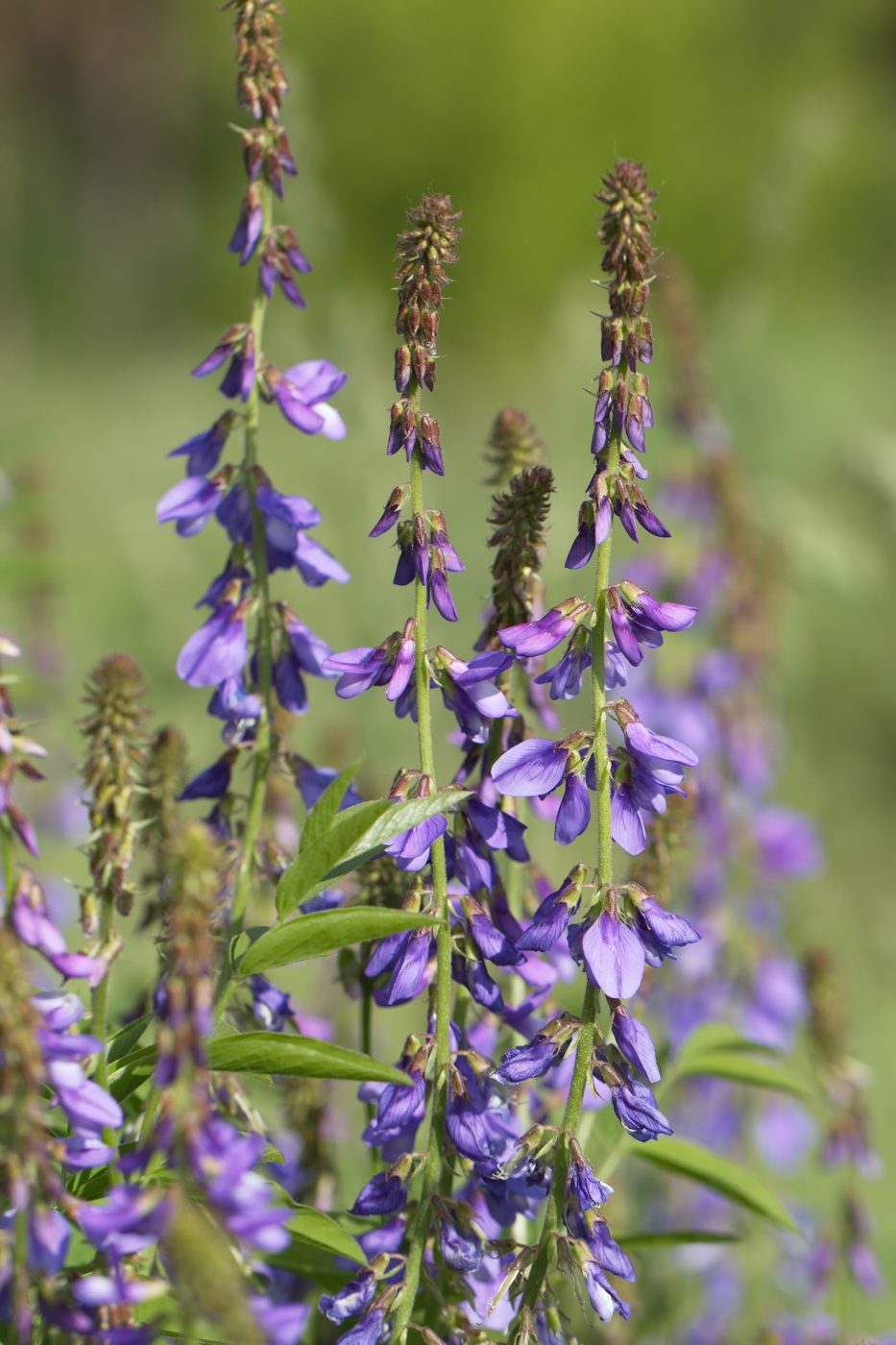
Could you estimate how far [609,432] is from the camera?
1169 millimetres

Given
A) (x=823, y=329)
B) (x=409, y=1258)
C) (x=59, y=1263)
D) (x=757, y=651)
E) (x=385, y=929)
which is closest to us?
(x=59, y=1263)

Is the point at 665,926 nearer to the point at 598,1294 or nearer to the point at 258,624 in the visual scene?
the point at 598,1294

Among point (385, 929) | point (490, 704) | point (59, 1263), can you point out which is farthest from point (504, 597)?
point (59, 1263)

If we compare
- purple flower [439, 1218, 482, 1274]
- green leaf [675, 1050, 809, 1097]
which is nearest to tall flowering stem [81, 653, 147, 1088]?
purple flower [439, 1218, 482, 1274]

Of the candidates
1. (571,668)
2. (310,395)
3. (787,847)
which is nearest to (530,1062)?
(571,668)

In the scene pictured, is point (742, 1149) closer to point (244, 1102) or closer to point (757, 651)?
point (757, 651)

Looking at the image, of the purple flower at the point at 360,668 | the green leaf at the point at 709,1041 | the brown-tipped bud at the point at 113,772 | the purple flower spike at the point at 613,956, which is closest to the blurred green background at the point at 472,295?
the green leaf at the point at 709,1041

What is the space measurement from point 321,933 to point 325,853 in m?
0.08

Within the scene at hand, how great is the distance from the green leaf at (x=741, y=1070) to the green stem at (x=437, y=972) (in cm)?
57

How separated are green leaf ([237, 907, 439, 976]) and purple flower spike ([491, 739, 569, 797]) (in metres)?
0.14

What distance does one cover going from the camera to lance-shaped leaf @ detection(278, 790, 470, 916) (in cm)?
108

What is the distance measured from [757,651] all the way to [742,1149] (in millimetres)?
1118

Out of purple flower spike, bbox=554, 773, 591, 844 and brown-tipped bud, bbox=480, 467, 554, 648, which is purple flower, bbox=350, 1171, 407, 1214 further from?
brown-tipped bud, bbox=480, 467, 554, 648

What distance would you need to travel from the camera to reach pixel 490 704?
1.19 meters
